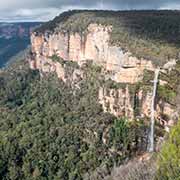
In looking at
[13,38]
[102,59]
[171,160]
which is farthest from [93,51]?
[13,38]

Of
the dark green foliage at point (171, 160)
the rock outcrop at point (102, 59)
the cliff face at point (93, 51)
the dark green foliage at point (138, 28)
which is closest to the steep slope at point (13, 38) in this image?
the cliff face at point (93, 51)

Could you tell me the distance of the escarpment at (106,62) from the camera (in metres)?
53.5

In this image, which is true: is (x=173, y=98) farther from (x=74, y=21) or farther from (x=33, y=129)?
(x=74, y=21)

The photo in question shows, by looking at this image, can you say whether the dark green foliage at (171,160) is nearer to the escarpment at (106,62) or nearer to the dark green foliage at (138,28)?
the escarpment at (106,62)

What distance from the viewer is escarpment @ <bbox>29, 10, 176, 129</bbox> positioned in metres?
53.5

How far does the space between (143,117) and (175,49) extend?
872cm

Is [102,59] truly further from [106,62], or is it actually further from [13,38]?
[13,38]

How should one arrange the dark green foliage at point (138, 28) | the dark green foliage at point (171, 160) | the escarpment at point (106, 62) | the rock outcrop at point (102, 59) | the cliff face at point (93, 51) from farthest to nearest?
the cliff face at point (93, 51), the dark green foliage at point (138, 28), the rock outcrop at point (102, 59), the escarpment at point (106, 62), the dark green foliage at point (171, 160)

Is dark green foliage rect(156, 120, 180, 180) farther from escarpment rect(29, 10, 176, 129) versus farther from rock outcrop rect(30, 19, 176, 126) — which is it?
rock outcrop rect(30, 19, 176, 126)

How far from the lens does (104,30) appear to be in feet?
224

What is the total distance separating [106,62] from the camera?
6575cm

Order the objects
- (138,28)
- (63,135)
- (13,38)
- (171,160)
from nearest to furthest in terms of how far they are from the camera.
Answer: (171,160) < (63,135) < (138,28) < (13,38)

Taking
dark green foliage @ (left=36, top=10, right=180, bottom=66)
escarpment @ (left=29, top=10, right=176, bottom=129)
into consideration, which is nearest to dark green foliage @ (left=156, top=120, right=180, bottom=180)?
escarpment @ (left=29, top=10, right=176, bottom=129)

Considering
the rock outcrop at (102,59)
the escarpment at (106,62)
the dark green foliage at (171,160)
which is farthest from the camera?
the rock outcrop at (102,59)
